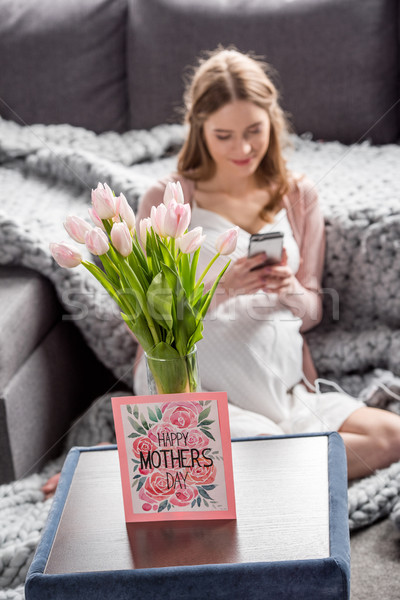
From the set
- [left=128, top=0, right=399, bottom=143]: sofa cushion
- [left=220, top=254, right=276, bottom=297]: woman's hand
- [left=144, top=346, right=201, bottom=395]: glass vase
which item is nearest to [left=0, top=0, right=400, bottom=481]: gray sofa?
[left=128, top=0, right=399, bottom=143]: sofa cushion

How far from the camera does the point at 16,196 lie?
178 cm

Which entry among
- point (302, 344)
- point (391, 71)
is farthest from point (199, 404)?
point (391, 71)

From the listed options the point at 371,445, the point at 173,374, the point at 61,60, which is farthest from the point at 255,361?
the point at 61,60

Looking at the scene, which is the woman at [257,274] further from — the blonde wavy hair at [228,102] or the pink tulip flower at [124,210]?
the pink tulip flower at [124,210]

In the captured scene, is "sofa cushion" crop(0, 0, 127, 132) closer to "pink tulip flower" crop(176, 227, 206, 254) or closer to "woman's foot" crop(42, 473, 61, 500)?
"woman's foot" crop(42, 473, 61, 500)

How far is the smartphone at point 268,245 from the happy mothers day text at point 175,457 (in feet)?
1.94

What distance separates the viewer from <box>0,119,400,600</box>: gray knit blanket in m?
1.58

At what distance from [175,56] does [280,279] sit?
2.57ft

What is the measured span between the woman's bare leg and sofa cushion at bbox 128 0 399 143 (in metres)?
0.85

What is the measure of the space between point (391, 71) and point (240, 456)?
126cm

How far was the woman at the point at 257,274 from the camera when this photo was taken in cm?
143

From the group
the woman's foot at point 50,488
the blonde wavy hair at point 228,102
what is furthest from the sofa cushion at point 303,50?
the woman's foot at point 50,488

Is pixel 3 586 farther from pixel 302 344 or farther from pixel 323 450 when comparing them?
pixel 302 344

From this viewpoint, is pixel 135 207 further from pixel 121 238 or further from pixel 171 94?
pixel 121 238
